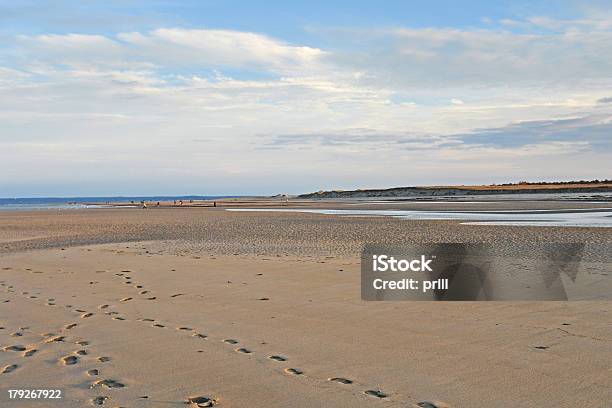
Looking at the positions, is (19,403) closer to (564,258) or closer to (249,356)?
(249,356)

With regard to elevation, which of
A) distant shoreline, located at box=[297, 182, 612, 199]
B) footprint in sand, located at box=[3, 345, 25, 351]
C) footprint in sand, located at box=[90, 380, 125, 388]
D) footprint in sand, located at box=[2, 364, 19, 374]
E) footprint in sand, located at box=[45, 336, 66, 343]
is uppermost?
distant shoreline, located at box=[297, 182, 612, 199]

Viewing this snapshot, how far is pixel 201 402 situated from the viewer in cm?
500

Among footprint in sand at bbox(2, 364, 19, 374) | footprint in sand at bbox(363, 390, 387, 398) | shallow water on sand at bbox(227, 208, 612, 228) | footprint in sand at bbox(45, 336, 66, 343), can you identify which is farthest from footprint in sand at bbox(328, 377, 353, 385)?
shallow water on sand at bbox(227, 208, 612, 228)

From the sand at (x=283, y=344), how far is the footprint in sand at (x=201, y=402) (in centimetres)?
2

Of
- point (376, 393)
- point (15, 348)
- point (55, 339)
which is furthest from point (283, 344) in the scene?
point (15, 348)

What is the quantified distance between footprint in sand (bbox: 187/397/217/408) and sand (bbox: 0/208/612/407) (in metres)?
0.02

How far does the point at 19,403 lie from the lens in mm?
5023

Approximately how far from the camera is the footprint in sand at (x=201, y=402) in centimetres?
493

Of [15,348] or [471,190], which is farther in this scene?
[471,190]

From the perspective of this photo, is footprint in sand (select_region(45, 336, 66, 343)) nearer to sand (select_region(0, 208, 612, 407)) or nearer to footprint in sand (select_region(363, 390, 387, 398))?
sand (select_region(0, 208, 612, 407))

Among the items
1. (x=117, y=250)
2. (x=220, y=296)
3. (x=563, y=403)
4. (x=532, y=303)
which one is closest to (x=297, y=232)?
(x=117, y=250)

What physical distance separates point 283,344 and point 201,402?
190 cm

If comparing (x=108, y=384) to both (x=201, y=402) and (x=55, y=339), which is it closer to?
(x=201, y=402)

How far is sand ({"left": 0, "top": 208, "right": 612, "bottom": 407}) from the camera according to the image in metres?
5.15
